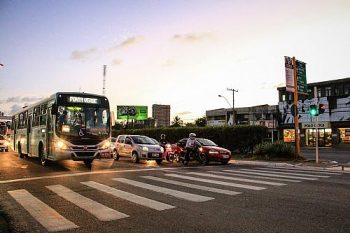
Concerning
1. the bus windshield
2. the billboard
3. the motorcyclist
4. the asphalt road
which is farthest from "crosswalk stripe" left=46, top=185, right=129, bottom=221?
the billboard

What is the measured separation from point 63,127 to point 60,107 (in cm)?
94

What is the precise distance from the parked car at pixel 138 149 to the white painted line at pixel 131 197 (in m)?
8.96

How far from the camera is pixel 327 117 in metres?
52.1

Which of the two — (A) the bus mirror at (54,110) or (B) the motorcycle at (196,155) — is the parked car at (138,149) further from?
(A) the bus mirror at (54,110)

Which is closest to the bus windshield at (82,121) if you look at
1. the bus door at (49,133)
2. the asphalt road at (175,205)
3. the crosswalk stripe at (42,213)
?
the bus door at (49,133)

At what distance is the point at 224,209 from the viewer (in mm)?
7402

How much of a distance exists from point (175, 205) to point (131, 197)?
1.48 m

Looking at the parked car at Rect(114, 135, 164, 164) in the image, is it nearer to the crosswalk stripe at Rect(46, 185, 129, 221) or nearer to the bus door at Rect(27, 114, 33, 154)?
the bus door at Rect(27, 114, 33, 154)

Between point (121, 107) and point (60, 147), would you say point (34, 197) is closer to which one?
point (60, 147)

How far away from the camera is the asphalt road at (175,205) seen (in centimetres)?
615

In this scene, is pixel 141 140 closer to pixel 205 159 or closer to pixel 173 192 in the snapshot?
pixel 205 159

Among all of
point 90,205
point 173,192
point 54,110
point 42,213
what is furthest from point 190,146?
point 42,213

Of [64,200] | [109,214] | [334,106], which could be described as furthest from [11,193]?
[334,106]

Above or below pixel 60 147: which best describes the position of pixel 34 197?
below
